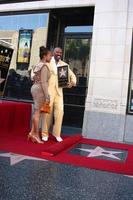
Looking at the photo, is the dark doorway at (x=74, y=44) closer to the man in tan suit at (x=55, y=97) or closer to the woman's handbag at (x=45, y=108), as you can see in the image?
the man in tan suit at (x=55, y=97)

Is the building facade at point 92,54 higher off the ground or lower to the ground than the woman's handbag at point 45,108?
higher

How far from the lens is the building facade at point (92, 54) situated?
25.0 feet

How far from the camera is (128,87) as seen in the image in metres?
7.63

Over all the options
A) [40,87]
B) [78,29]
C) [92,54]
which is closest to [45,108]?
[40,87]

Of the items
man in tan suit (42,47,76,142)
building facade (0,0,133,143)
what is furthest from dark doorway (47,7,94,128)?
man in tan suit (42,47,76,142)

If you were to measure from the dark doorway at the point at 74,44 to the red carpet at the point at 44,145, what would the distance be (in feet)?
3.85

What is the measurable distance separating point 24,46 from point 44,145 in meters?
3.49

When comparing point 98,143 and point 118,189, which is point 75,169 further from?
point 98,143

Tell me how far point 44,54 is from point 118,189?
3.37 m

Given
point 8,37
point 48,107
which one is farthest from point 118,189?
point 8,37

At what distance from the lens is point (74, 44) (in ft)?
29.7

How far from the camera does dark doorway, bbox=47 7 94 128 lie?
8750 millimetres

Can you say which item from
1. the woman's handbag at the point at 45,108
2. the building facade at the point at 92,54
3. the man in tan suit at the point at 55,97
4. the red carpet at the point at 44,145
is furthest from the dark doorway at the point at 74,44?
the woman's handbag at the point at 45,108

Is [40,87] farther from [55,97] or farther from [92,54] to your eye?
[92,54]
